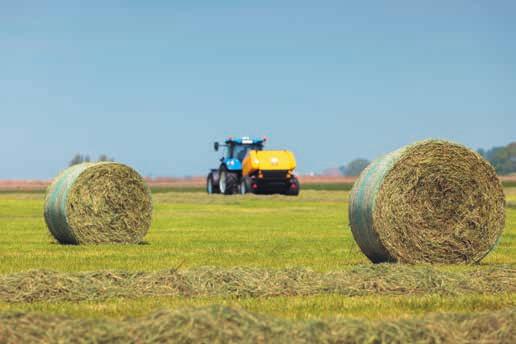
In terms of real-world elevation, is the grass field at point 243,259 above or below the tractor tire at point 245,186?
below

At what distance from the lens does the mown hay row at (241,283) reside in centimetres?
1084

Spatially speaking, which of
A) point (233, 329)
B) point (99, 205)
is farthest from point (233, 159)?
point (233, 329)

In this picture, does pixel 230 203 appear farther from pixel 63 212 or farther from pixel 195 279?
pixel 195 279

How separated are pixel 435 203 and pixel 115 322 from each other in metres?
8.15

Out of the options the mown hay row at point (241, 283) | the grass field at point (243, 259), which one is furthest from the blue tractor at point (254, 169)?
the mown hay row at point (241, 283)

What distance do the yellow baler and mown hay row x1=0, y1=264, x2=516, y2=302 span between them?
32.6 m

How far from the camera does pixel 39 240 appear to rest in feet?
67.2

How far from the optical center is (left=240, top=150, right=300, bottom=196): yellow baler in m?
44.8

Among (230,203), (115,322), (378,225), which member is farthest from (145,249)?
(230,203)

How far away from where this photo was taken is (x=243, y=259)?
15375 mm

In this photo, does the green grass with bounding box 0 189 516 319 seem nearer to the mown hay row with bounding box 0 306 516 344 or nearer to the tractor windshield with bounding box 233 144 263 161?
the mown hay row with bounding box 0 306 516 344

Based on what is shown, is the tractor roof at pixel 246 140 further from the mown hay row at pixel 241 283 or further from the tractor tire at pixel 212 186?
the mown hay row at pixel 241 283

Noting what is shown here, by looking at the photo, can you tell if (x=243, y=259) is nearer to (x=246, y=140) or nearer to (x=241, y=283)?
(x=241, y=283)

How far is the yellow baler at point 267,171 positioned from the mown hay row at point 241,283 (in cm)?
3263
